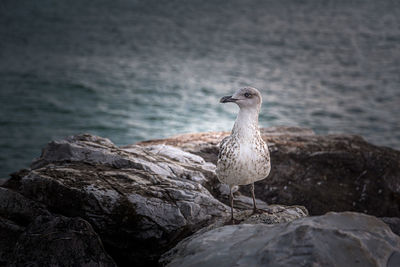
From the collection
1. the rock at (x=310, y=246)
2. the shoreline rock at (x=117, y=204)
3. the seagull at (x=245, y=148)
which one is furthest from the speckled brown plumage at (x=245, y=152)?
the rock at (x=310, y=246)

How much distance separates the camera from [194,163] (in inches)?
285

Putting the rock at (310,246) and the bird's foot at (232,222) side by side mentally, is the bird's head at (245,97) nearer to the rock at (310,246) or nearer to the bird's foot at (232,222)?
the bird's foot at (232,222)

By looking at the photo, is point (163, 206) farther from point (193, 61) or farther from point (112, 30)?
point (112, 30)

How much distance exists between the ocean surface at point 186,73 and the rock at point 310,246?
34.5 feet

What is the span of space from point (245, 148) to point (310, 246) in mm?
1755

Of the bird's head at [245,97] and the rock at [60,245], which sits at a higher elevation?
the bird's head at [245,97]

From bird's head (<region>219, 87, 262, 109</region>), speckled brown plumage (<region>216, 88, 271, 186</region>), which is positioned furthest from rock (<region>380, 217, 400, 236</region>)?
bird's head (<region>219, 87, 262, 109</region>)

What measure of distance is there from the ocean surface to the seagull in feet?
30.5

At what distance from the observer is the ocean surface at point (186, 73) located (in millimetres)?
15867

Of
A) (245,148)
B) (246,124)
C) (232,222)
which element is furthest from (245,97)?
(232,222)

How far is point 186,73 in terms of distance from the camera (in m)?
20.2

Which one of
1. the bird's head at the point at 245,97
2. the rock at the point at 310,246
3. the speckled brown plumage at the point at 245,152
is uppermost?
the bird's head at the point at 245,97

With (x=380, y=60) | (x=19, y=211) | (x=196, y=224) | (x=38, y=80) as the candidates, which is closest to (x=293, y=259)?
(x=196, y=224)

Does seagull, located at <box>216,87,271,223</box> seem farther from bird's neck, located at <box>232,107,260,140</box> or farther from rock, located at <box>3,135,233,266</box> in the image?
rock, located at <box>3,135,233,266</box>
